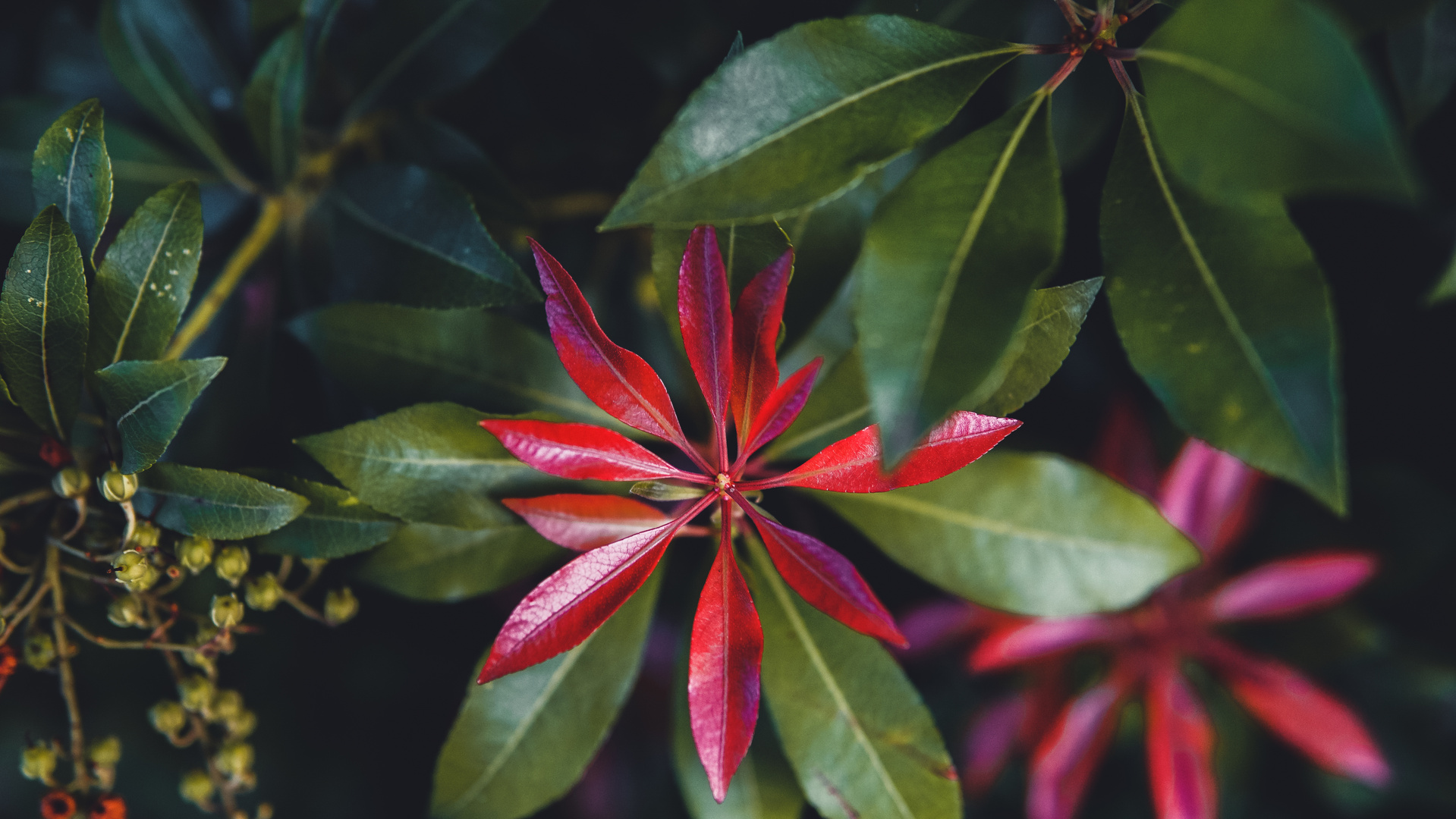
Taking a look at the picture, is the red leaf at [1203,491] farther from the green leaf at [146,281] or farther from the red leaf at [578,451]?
the green leaf at [146,281]

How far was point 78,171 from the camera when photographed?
0.57 m

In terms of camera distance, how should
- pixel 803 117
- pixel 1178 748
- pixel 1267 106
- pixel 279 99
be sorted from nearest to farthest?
pixel 1267 106 → pixel 803 117 → pixel 279 99 → pixel 1178 748

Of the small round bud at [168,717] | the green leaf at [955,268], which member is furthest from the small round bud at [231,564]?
the green leaf at [955,268]

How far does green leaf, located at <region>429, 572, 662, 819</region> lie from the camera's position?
0.67 metres

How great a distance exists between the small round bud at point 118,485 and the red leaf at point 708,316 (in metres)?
0.39

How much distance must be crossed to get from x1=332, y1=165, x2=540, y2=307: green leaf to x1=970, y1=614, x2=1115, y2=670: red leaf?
0.72 metres

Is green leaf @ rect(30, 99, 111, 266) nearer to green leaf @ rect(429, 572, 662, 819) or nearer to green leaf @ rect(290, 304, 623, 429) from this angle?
green leaf @ rect(290, 304, 623, 429)

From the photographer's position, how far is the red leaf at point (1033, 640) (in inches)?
38.5

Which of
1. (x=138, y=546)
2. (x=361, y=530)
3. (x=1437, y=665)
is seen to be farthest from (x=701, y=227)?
(x=1437, y=665)

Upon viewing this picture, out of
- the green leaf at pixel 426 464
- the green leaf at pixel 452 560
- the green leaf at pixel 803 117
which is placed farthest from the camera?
the green leaf at pixel 452 560

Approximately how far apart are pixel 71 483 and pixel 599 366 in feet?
1.29

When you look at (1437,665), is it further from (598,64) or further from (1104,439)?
(598,64)

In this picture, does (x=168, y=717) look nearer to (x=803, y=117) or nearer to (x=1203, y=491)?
(x=803, y=117)

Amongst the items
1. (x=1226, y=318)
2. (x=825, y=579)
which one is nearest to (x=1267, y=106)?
(x=1226, y=318)
